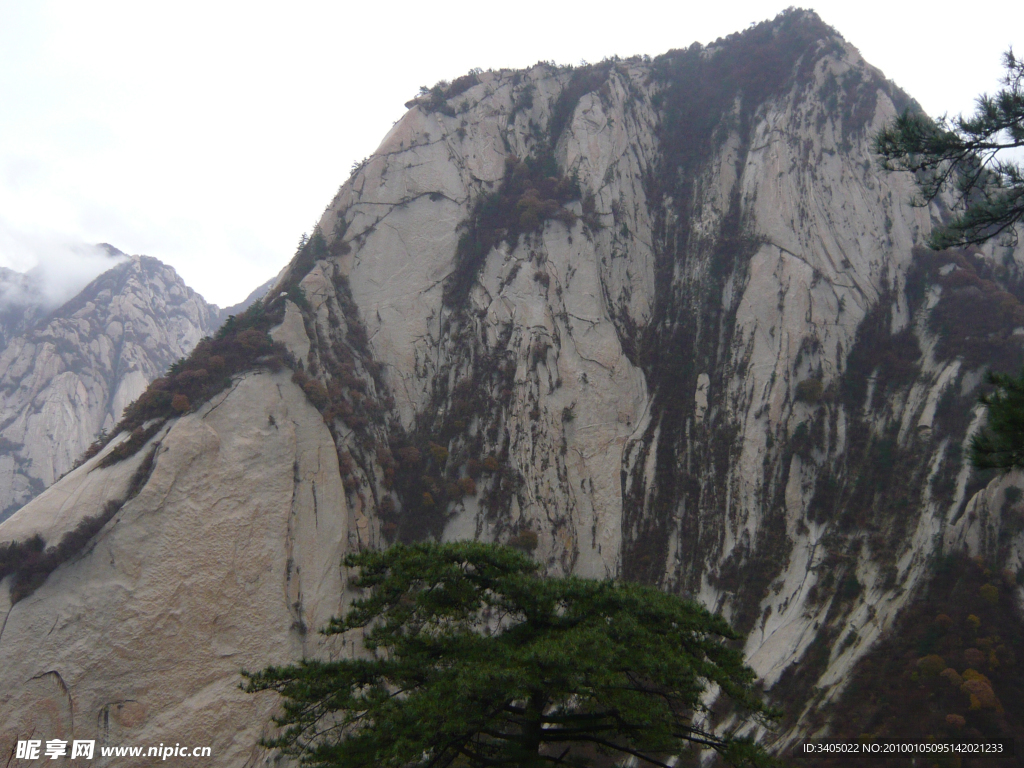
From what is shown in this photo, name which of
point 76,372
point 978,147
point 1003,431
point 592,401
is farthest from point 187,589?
point 76,372

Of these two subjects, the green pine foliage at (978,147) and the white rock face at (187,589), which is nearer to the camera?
the green pine foliage at (978,147)

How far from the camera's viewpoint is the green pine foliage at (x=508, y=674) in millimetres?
8734

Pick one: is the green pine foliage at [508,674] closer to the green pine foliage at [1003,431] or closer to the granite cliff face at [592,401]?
the green pine foliage at [1003,431]

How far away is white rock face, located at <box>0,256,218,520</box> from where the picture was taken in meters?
55.6

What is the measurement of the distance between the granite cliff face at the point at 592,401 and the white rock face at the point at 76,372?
41805 millimetres

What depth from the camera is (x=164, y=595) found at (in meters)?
20.0

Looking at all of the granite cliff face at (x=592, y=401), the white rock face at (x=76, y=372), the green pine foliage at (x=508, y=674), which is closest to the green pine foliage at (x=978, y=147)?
the green pine foliage at (x=508, y=674)

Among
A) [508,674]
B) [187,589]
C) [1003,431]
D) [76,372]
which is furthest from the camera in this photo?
[76,372]

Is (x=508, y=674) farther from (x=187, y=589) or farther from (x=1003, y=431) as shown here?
(x=187, y=589)

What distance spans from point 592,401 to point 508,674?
21.9 metres

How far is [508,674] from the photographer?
8.56 m

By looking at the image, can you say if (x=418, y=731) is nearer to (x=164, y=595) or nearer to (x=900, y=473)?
(x=164, y=595)

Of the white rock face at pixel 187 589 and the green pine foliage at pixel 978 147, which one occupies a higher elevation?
the green pine foliage at pixel 978 147

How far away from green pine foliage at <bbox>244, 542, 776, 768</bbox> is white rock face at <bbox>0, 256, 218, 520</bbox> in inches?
2290
